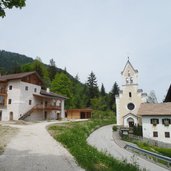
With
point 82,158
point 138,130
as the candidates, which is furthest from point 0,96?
point 82,158

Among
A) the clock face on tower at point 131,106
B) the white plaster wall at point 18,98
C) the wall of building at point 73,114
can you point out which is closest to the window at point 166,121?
the clock face on tower at point 131,106

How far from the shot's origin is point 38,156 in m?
12.1

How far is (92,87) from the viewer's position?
86062 mm

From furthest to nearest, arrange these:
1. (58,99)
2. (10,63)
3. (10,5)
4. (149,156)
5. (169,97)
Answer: (10,63), (58,99), (169,97), (149,156), (10,5)

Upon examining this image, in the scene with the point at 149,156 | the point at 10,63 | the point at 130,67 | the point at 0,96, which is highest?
the point at 10,63

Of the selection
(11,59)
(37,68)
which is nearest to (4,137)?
(37,68)

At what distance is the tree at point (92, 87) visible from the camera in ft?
275

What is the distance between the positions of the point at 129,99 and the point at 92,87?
38186 millimetres

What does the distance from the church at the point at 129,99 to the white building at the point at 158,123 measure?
9.45 m

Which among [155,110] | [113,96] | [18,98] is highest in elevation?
[113,96]

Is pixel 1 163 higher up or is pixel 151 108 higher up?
pixel 151 108

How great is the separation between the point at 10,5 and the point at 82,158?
8.50 meters

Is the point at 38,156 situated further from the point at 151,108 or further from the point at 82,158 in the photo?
the point at 151,108

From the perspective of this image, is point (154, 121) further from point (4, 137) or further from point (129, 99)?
point (4, 137)
